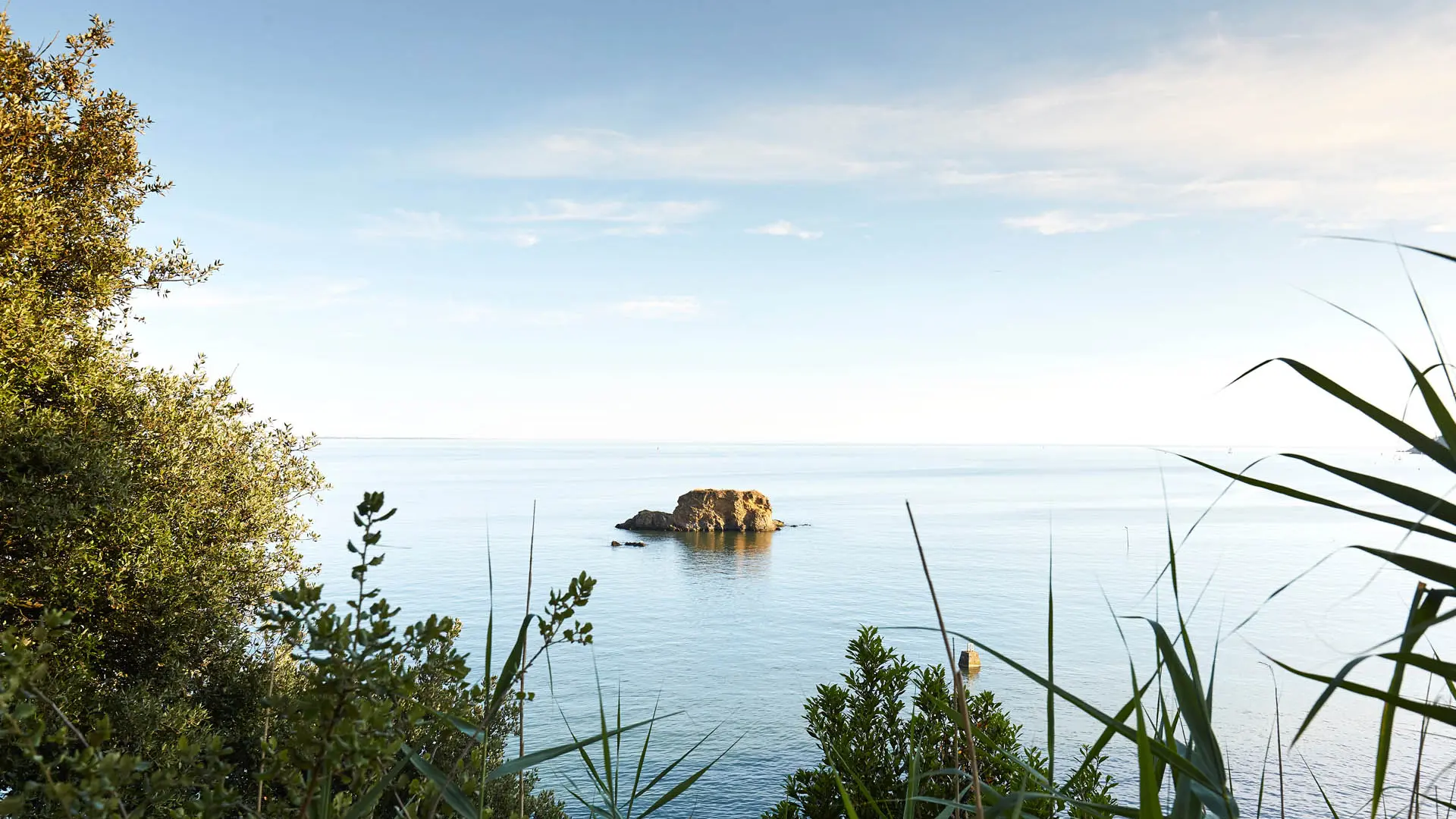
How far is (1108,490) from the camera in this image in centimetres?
13675

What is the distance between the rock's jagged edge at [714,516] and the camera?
8288 centimetres

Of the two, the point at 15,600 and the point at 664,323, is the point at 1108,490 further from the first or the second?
the point at 15,600

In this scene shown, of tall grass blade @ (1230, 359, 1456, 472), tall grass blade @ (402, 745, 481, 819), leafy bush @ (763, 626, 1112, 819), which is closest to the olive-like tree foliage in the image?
leafy bush @ (763, 626, 1112, 819)

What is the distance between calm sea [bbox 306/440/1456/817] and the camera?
2925cm

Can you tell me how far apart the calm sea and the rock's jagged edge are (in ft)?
11.2

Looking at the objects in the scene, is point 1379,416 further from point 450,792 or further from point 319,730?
point 319,730

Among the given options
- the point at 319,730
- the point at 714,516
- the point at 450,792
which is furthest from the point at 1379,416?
the point at 714,516

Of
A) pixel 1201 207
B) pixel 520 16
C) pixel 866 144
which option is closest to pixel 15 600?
pixel 520 16

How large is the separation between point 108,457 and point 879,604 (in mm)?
47574

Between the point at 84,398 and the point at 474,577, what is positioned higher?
the point at 84,398

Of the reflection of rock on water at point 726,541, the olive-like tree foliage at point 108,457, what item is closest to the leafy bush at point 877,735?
the olive-like tree foliage at point 108,457

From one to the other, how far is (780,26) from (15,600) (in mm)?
31302

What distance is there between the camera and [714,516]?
83.5 metres

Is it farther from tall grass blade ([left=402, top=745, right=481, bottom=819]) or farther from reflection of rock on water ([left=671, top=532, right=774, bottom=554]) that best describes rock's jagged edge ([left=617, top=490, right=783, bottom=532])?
tall grass blade ([left=402, top=745, right=481, bottom=819])
